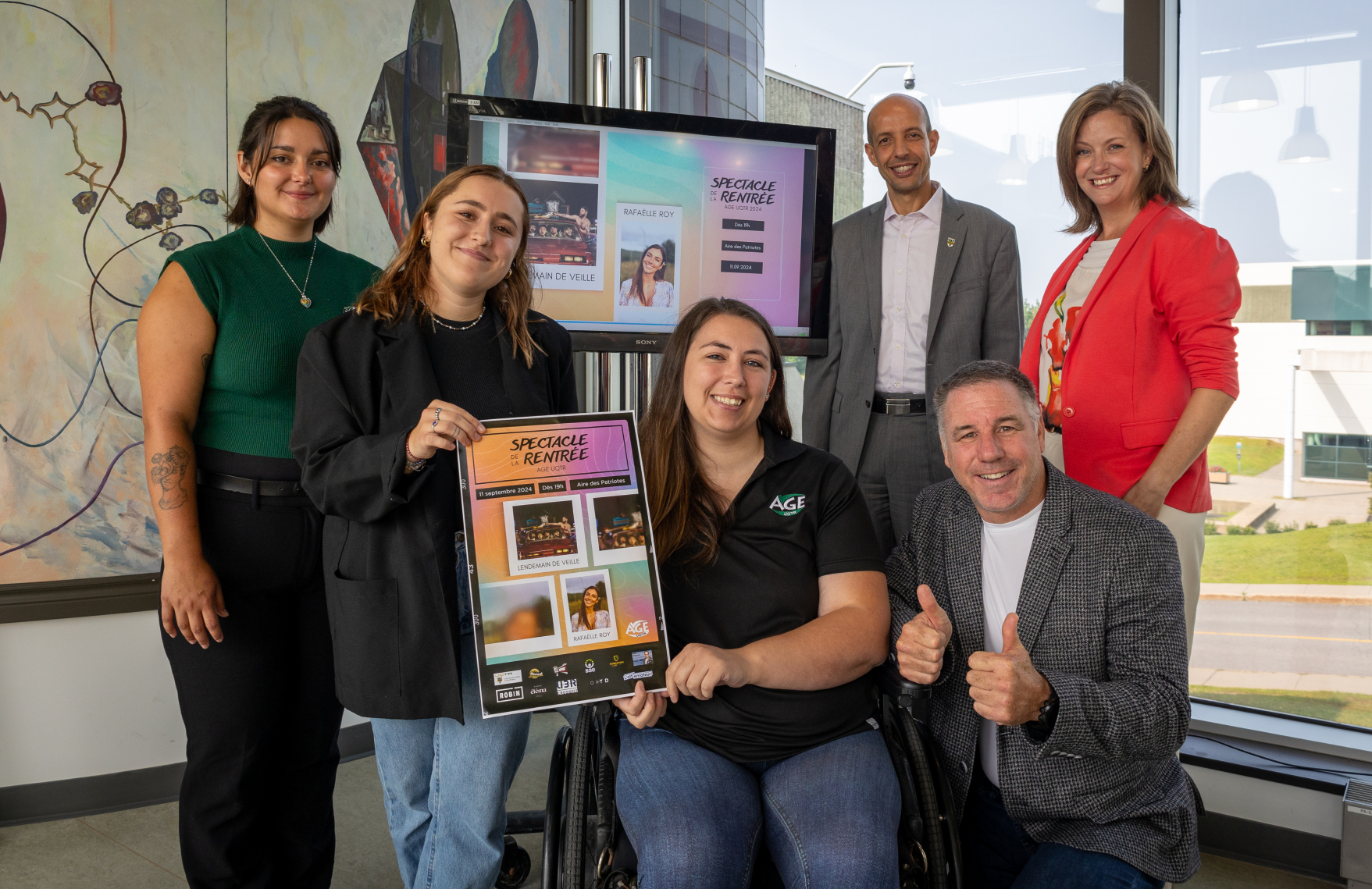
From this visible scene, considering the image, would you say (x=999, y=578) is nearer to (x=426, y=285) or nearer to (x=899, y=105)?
(x=426, y=285)

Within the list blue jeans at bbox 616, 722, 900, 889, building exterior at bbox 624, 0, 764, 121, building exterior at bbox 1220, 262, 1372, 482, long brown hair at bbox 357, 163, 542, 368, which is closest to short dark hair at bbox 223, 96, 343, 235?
long brown hair at bbox 357, 163, 542, 368

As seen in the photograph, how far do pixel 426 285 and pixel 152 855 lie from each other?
6.81 ft

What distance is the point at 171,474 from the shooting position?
1.86 meters

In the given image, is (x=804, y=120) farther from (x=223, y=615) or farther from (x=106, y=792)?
(x=106, y=792)

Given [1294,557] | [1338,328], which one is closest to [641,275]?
[1338,328]

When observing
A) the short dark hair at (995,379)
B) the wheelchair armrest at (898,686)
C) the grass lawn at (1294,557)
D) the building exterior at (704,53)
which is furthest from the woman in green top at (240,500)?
the grass lawn at (1294,557)

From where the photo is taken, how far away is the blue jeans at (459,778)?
1.76 m

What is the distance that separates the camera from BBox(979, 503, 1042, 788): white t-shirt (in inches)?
70.3

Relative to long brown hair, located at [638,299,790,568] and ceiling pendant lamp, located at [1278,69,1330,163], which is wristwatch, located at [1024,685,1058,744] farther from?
ceiling pendant lamp, located at [1278,69,1330,163]

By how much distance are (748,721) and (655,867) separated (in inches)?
12.6

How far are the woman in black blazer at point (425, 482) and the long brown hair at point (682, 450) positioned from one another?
0.25 meters

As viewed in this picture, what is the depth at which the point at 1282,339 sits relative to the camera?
Result: 9.54 feet

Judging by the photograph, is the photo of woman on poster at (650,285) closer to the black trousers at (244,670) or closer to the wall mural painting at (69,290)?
the black trousers at (244,670)

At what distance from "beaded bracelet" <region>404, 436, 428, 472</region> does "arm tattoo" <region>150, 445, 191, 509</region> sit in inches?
24.4
